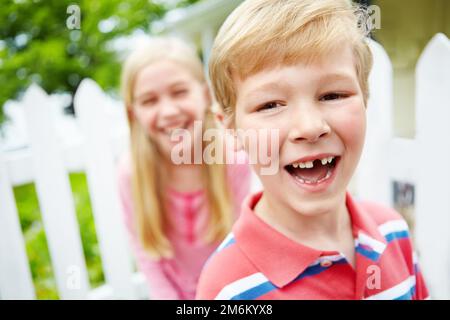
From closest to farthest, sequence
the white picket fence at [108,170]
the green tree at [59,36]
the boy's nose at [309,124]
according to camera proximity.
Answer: the boy's nose at [309,124] → the green tree at [59,36] → the white picket fence at [108,170]

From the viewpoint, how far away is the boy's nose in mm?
429

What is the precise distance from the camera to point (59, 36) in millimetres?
682

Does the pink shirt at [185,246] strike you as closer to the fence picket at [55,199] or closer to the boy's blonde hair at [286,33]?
the fence picket at [55,199]

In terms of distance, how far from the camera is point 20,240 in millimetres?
938

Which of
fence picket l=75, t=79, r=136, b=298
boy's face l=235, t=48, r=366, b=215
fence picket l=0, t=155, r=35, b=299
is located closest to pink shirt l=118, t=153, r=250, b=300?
fence picket l=75, t=79, r=136, b=298

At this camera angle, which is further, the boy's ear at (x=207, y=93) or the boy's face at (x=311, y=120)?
the boy's ear at (x=207, y=93)

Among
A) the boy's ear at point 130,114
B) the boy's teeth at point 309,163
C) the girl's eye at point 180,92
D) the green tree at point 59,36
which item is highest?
the green tree at point 59,36

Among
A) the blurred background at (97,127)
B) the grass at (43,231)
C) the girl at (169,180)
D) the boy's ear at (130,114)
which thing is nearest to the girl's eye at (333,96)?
the blurred background at (97,127)

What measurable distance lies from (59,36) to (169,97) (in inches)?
8.6

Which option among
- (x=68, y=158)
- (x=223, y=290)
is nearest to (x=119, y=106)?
→ (x=68, y=158)

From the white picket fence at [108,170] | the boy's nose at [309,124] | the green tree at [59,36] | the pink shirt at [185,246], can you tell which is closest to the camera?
the boy's nose at [309,124]

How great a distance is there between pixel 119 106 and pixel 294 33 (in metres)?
0.68

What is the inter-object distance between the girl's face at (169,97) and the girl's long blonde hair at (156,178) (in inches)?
0.8

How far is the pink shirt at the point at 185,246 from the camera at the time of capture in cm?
87
